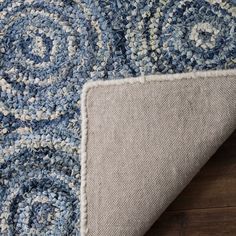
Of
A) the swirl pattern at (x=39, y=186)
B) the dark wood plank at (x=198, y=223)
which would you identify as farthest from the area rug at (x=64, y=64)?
the dark wood plank at (x=198, y=223)

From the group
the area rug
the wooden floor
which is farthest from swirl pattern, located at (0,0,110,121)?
the wooden floor

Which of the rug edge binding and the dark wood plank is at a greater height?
the rug edge binding

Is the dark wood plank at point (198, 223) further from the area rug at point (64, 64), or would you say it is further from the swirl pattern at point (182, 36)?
the swirl pattern at point (182, 36)

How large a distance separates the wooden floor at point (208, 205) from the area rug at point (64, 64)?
179mm

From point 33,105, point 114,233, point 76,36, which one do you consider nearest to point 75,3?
point 76,36

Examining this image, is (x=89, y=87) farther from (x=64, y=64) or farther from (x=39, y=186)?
(x=39, y=186)

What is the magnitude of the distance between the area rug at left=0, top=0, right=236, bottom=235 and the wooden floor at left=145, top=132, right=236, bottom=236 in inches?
7.1

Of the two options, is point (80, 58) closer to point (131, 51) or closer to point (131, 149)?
point (131, 51)

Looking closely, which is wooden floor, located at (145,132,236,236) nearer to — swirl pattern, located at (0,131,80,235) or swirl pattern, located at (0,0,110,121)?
swirl pattern, located at (0,131,80,235)

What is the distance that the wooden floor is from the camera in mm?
869

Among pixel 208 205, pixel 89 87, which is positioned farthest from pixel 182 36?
pixel 208 205

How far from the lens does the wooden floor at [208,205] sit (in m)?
0.87

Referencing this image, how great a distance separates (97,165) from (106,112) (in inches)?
4.2

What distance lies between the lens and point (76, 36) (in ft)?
3.17
